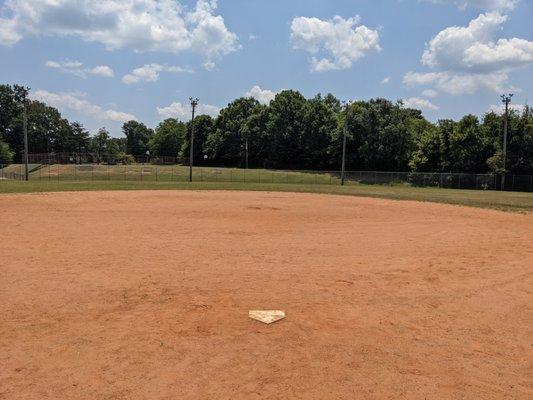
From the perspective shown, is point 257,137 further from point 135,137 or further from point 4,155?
point 135,137

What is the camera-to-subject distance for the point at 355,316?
24.2 ft

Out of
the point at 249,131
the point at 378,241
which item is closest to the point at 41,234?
the point at 378,241

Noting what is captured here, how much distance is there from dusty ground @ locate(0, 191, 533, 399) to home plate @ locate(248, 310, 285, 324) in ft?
0.47

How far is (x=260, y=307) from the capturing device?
766cm

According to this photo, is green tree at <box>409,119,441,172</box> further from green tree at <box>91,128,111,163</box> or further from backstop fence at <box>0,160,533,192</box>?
green tree at <box>91,128,111,163</box>

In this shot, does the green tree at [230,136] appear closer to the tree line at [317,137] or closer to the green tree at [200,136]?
the tree line at [317,137]

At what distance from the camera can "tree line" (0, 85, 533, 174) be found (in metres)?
65.1

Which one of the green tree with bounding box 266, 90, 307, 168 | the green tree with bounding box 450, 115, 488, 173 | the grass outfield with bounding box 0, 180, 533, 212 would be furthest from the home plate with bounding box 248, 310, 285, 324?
the green tree with bounding box 266, 90, 307, 168

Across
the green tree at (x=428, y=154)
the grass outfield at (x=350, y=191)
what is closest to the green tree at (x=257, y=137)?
the green tree at (x=428, y=154)

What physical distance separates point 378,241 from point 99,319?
9645mm

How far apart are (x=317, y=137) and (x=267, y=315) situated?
81304 mm

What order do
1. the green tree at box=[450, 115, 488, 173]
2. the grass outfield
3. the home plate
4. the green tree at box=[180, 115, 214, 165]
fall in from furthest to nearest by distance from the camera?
the green tree at box=[180, 115, 214, 165], the green tree at box=[450, 115, 488, 173], the grass outfield, the home plate

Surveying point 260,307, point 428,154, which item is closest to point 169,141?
point 428,154

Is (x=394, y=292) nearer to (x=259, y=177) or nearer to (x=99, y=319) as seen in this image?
(x=99, y=319)
